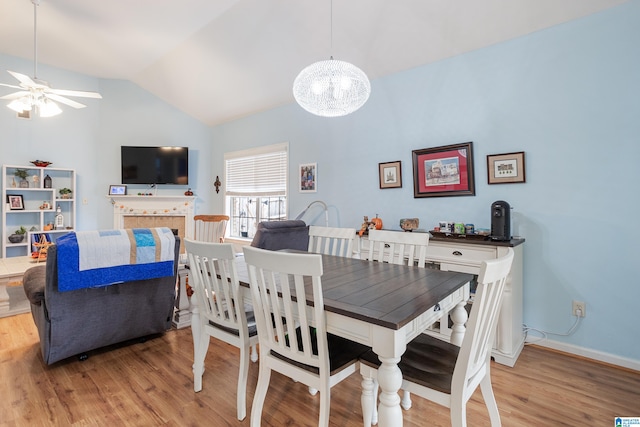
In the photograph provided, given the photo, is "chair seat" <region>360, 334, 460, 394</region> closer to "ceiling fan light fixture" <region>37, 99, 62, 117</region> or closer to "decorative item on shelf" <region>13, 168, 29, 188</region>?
"ceiling fan light fixture" <region>37, 99, 62, 117</region>

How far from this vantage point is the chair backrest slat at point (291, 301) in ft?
4.18

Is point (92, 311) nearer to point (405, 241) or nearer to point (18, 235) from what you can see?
point (405, 241)

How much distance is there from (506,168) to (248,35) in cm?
306

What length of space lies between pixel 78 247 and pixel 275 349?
152 cm

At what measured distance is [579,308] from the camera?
246 centimetres

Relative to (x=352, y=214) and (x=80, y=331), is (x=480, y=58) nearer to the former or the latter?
(x=352, y=214)

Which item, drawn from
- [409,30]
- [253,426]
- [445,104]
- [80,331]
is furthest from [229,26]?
[253,426]

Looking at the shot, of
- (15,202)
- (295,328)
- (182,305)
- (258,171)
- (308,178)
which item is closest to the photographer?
(295,328)

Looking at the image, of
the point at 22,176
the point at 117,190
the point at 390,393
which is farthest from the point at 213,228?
the point at 390,393

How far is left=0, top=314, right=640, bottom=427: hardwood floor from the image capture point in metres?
1.74

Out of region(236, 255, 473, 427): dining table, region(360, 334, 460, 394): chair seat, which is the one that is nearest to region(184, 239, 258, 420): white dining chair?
region(236, 255, 473, 427): dining table

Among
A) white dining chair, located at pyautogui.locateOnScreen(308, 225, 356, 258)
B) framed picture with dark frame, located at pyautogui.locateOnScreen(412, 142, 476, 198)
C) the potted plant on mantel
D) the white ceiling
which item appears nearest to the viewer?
white dining chair, located at pyautogui.locateOnScreen(308, 225, 356, 258)

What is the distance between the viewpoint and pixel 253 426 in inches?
60.7

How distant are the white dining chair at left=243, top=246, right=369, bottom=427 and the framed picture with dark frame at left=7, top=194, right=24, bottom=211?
504 cm
